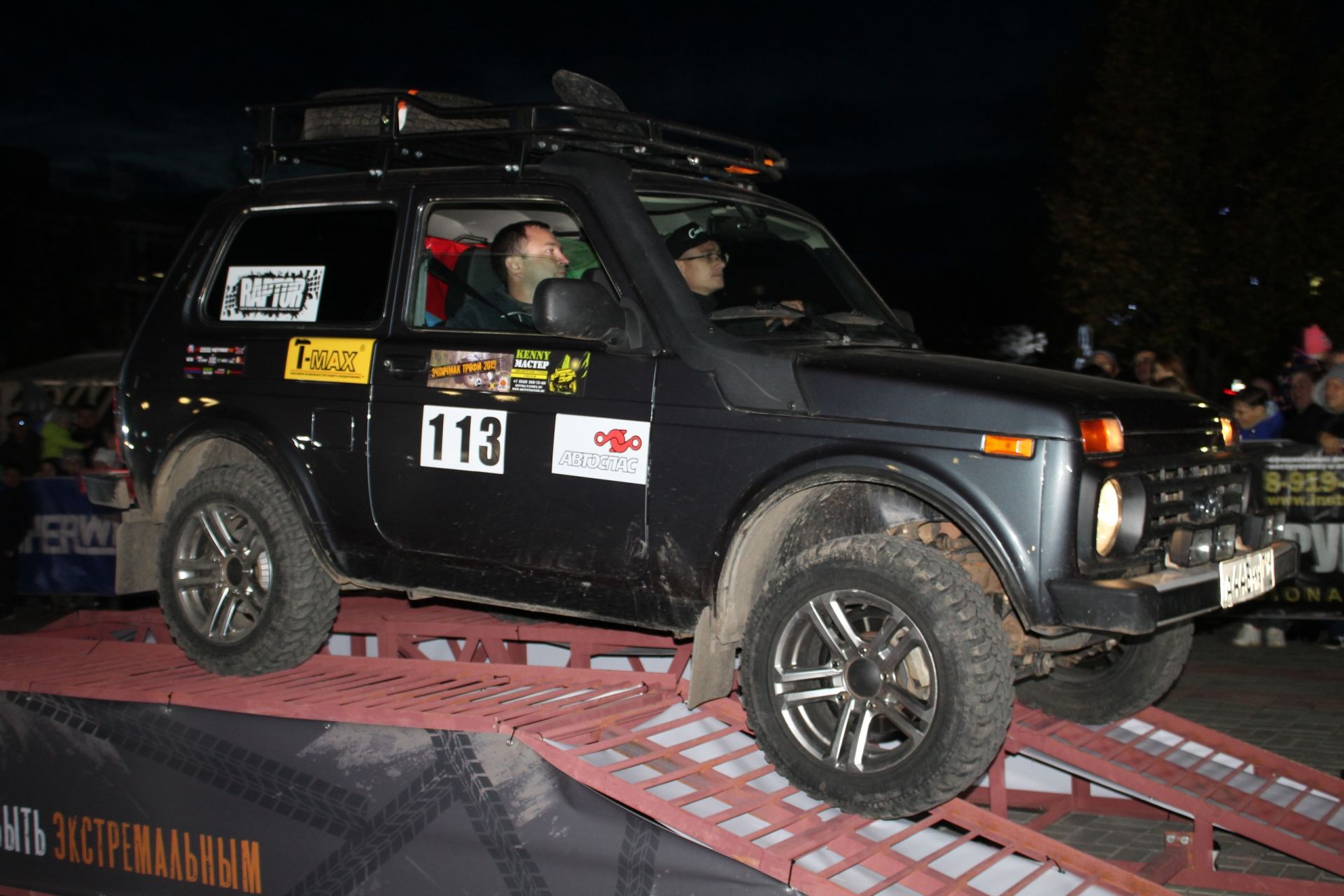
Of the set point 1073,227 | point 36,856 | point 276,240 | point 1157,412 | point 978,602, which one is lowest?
point 36,856

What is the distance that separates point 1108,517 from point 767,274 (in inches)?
63.1

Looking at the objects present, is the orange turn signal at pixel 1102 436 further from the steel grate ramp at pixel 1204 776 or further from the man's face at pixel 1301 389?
the man's face at pixel 1301 389

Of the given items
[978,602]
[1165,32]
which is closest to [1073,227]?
[1165,32]

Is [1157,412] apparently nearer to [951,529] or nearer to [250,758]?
[951,529]

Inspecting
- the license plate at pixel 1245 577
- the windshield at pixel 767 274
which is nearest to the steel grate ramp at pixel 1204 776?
the license plate at pixel 1245 577

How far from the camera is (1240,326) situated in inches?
616

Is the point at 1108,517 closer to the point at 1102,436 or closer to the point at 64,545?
the point at 1102,436

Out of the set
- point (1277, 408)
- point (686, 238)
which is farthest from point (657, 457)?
point (1277, 408)

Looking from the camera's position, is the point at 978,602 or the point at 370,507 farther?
the point at 370,507

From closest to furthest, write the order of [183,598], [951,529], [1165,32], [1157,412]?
[1157,412], [951,529], [183,598], [1165,32]

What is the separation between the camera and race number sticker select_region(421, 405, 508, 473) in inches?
168

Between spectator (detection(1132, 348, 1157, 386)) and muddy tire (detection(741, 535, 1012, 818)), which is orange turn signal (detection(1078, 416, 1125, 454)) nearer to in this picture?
muddy tire (detection(741, 535, 1012, 818))

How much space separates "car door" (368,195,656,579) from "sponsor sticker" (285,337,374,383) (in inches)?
3.2

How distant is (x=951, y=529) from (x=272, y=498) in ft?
8.84
